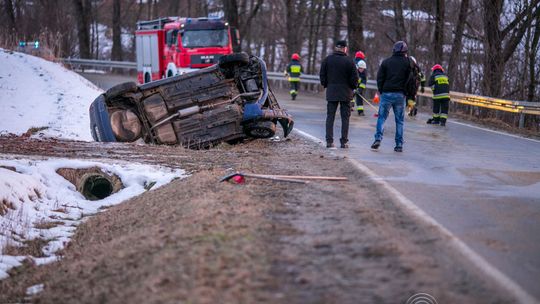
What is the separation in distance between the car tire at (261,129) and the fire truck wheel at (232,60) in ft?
3.72

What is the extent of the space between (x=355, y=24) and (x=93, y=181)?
21.8m

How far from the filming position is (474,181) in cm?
914

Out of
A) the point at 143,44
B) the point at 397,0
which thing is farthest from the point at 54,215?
the point at 397,0

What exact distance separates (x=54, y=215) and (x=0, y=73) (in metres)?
15.4

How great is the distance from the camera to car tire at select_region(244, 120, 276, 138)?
12648mm

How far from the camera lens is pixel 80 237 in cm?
794

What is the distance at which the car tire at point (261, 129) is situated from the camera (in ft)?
41.5

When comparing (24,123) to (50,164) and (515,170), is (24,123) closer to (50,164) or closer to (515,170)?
(50,164)

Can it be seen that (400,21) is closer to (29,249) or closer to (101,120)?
(101,120)

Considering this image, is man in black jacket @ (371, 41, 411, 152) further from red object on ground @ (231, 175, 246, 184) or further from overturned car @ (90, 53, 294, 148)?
red object on ground @ (231, 175, 246, 184)

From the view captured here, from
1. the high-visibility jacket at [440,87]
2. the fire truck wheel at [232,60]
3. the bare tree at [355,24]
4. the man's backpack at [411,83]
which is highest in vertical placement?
the bare tree at [355,24]

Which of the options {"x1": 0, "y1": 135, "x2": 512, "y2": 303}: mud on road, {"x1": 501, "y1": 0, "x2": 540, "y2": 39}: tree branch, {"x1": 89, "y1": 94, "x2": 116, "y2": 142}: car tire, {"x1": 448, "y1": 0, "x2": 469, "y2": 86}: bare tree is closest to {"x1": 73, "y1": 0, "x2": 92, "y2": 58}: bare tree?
{"x1": 448, "y1": 0, "x2": 469, "y2": 86}: bare tree

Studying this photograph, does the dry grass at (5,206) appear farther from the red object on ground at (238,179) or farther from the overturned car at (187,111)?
the overturned car at (187,111)

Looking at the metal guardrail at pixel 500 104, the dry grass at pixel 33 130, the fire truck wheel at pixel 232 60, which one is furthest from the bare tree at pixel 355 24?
the fire truck wheel at pixel 232 60
